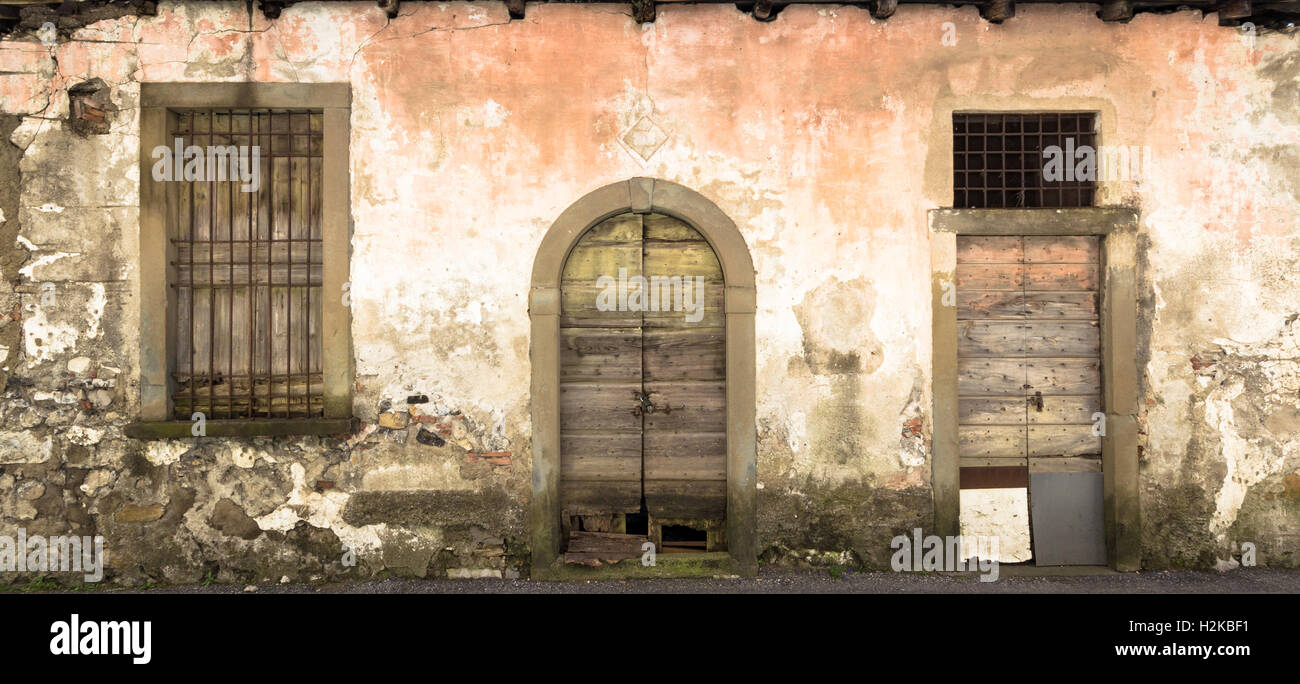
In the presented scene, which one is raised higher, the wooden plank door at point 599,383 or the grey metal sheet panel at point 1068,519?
the wooden plank door at point 599,383

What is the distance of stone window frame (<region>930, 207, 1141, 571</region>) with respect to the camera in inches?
213

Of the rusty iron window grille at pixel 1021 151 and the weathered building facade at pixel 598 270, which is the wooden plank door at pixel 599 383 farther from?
the rusty iron window grille at pixel 1021 151

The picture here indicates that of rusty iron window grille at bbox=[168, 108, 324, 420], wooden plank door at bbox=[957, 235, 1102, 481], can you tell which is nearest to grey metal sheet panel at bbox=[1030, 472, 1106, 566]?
wooden plank door at bbox=[957, 235, 1102, 481]

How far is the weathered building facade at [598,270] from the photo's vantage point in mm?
5293

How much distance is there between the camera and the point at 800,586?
5168 mm

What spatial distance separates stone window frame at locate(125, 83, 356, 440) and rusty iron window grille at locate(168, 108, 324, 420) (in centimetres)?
14

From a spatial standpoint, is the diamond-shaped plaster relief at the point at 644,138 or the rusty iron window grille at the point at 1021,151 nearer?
the diamond-shaped plaster relief at the point at 644,138

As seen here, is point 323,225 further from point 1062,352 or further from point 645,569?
point 1062,352

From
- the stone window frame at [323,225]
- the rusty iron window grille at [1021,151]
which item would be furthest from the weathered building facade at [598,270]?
the rusty iron window grille at [1021,151]

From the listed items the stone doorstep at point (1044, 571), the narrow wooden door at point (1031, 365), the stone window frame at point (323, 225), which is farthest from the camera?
the narrow wooden door at point (1031, 365)

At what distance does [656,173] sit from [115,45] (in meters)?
3.85

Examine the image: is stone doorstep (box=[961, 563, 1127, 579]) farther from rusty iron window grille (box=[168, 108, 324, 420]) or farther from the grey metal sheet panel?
rusty iron window grille (box=[168, 108, 324, 420])

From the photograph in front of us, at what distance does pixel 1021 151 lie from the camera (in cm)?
557

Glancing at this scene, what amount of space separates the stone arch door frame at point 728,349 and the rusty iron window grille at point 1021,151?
70.3 inches
